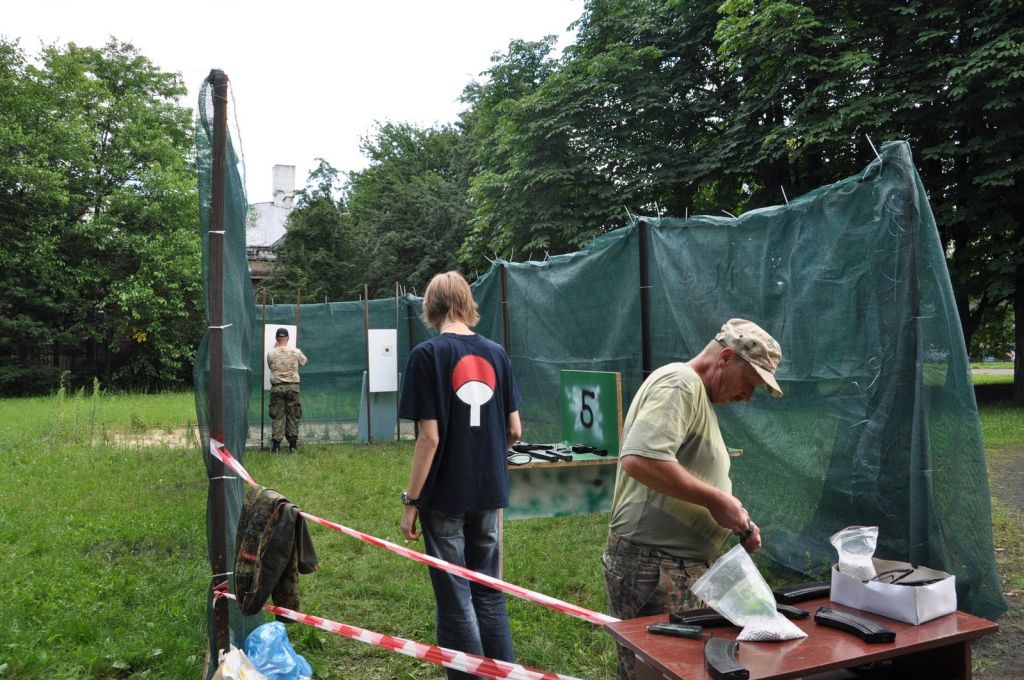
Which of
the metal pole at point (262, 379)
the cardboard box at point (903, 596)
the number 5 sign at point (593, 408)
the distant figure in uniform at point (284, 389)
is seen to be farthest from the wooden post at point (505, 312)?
the cardboard box at point (903, 596)

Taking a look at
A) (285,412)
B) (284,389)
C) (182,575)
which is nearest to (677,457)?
(182,575)

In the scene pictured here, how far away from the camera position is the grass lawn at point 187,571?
12.4 ft

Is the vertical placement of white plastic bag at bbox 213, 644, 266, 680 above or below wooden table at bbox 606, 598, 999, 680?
below

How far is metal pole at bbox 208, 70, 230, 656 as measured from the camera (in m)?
3.16

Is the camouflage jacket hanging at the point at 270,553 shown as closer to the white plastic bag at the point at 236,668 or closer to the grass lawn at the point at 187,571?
the white plastic bag at the point at 236,668

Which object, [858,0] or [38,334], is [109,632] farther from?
[38,334]

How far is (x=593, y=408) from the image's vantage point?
4508 mm

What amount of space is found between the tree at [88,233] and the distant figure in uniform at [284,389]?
16197 millimetres

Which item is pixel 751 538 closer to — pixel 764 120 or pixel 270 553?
pixel 270 553

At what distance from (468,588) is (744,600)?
1427mm

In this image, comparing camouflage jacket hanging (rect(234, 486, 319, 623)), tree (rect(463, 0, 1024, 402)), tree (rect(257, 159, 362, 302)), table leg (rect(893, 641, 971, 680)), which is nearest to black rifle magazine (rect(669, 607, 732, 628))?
table leg (rect(893, 641, 971, 680))

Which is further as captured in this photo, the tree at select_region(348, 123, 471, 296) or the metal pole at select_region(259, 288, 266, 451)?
the tree at select_region(348, 123, 471, 296)

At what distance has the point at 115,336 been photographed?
26.1 metres

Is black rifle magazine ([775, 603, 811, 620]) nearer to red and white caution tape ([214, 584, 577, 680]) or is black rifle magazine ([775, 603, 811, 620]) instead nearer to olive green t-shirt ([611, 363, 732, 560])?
olive green t-shirt ([611, 363, 732, 560])
